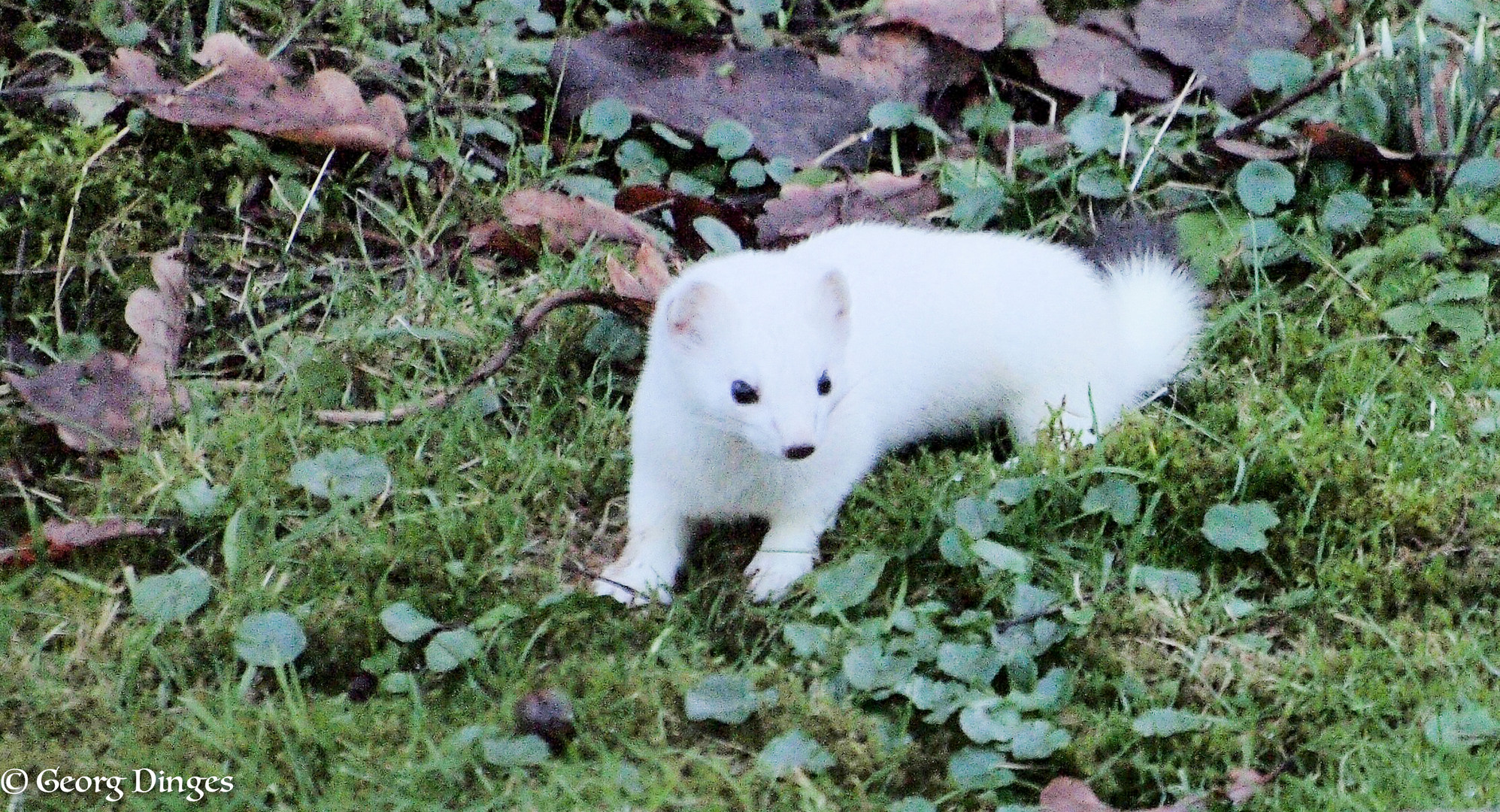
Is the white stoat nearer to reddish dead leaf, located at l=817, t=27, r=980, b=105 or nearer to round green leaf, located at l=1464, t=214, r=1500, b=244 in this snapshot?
round green leaf, located at l=1464, t=214, r=1500, b=244

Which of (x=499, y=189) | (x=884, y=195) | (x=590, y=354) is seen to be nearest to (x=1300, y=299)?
(x=884, y=195)

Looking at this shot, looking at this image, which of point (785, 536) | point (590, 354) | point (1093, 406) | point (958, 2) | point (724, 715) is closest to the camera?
point (724, 715)

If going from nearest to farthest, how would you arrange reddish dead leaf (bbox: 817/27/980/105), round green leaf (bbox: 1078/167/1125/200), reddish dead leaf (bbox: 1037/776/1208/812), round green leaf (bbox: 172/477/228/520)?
reddish dead leaf (bbox: 1037/776/1208/812) < round green leaf (bbox: 172/477/228/520) < round green leaf (bbox: 1078/167/1125/200) < reddish dead leaf (bbox: 817/27/980/105)

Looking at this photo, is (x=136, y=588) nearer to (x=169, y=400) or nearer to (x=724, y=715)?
(x=169, y=400)

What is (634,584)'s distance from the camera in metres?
3.27

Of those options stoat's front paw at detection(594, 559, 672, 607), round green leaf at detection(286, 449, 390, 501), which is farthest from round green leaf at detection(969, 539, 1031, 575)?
round green leaf at detection(286, 449, 390, 501)

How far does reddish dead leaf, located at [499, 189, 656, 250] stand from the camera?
413 centimetres

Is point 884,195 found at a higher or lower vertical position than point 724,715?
higher

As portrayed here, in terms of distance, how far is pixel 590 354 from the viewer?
383 centimetres

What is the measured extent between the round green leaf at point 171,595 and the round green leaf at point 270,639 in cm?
13

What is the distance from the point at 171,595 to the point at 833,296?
1.36 meters

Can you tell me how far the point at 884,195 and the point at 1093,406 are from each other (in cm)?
103

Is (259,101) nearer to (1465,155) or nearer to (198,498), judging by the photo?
(198,498)

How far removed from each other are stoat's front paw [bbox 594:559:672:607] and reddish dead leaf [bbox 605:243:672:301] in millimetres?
735
